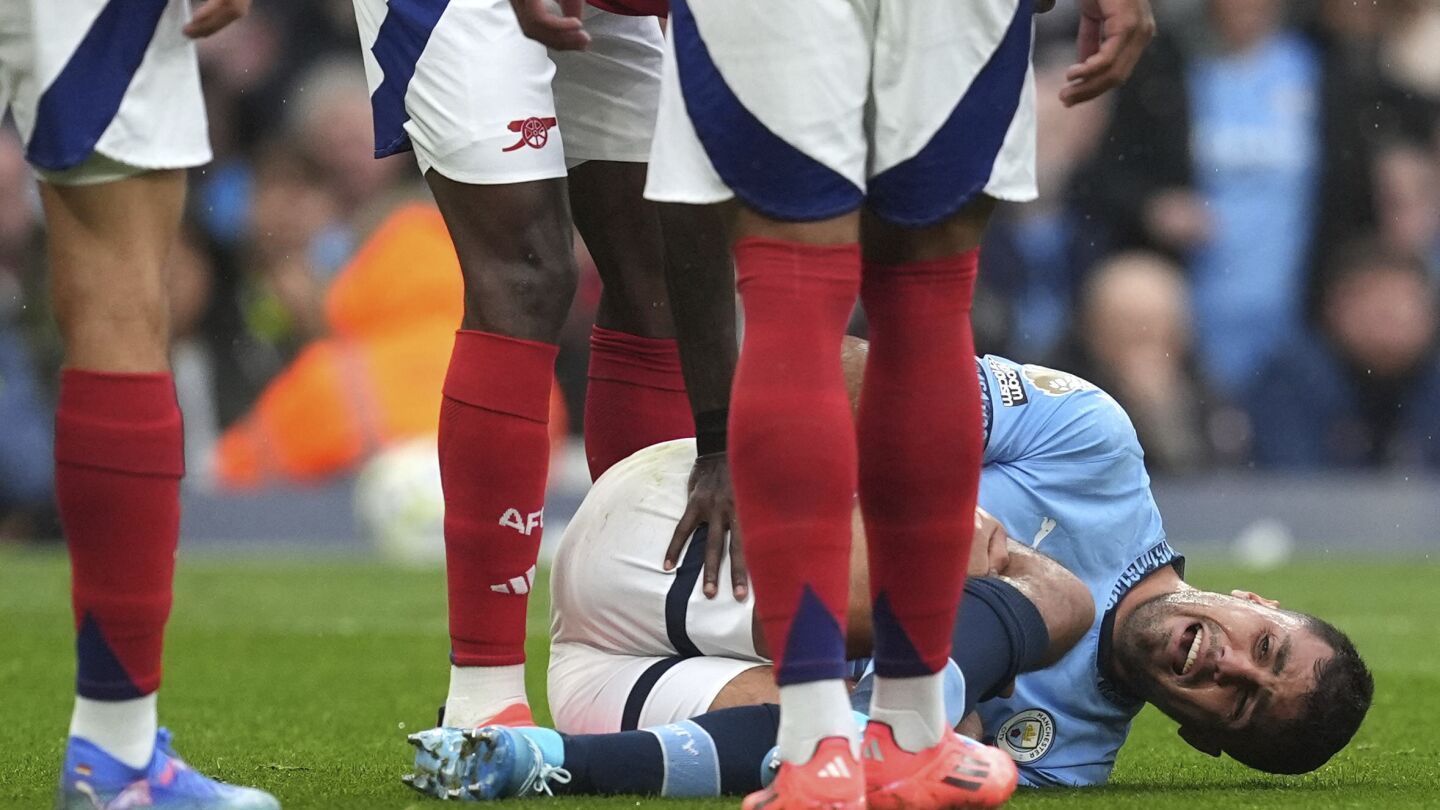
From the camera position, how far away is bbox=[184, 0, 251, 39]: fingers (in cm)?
246

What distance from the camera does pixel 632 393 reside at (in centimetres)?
372

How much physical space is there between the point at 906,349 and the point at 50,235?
39.7 inches

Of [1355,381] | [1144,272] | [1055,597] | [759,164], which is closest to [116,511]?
[759,164]

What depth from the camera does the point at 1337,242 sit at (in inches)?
368

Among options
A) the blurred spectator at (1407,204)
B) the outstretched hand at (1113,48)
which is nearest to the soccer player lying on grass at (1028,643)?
the outstretched hand at (1113,48)

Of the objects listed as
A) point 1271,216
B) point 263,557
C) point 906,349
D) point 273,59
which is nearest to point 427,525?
point 263,557

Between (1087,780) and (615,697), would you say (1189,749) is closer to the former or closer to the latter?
(1087,780)

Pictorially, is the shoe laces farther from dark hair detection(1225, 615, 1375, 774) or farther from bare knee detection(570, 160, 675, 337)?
dark hair detection(1225, 615, 1375, 774)

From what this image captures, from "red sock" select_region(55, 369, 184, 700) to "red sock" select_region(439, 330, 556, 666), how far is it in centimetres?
66

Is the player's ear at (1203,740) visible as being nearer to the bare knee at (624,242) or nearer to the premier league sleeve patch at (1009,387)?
the premier league sleeve patch at (1009,387)

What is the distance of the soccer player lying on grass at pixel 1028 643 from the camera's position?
3131 millimetres

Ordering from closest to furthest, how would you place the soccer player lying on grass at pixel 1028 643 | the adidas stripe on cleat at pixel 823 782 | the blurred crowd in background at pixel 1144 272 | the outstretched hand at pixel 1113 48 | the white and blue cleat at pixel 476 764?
the adidas stripe on cleat at pixel 823 782
the outstretched hand at pixel 1113 48
the white and blue cleat at pixel 476 764
the soccer player lying on grass at pixel 1028 643
the blurred crowd in background at pixel 1144 272

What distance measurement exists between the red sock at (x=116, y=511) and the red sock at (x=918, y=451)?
84cm

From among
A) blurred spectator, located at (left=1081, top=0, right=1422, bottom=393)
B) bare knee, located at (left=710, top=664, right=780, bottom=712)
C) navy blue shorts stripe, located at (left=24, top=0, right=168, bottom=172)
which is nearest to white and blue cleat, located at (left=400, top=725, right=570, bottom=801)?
bare knee, located at (left=710, top=664, right=780, bottom=712)
